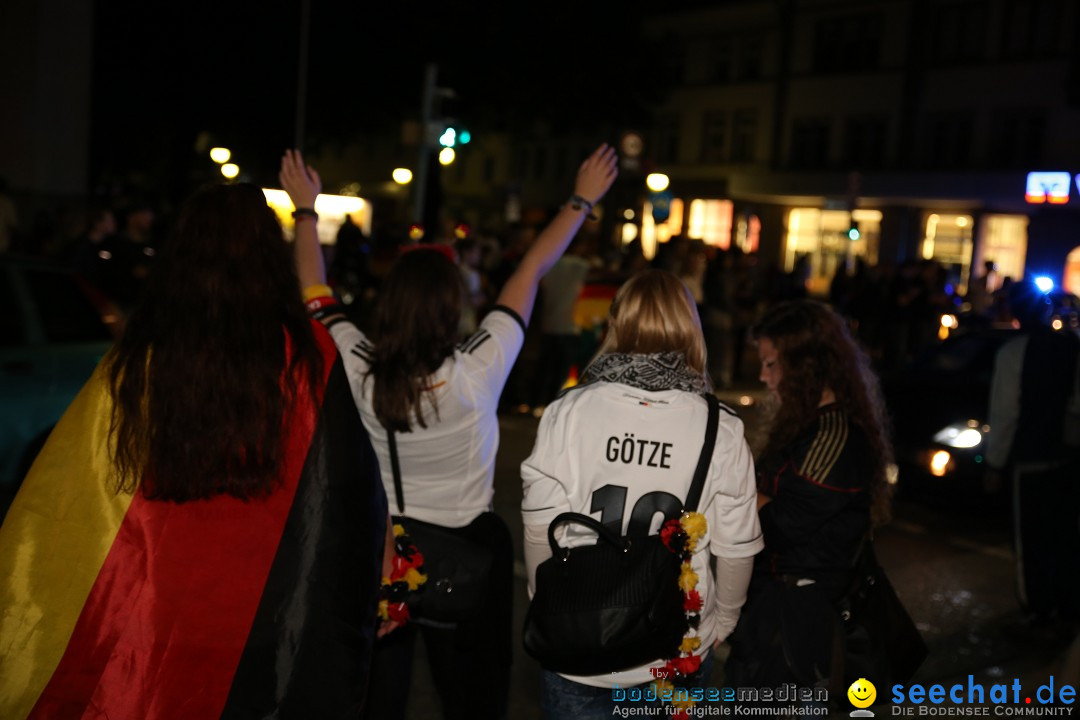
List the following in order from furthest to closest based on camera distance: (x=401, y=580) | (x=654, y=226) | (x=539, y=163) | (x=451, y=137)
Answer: (x=539, y=163)
(x=654, y=226)
(x=451, y=137)
(x=401, y=580)

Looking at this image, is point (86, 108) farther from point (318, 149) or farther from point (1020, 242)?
point (1020, 242)

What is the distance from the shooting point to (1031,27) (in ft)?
107

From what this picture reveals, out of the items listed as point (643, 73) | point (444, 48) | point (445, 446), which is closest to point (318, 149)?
point (444, 48)

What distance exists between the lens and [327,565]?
247 centimetres

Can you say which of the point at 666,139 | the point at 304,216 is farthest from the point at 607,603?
the point at 666,139

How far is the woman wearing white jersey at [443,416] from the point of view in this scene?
3367mm

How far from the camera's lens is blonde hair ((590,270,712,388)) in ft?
9.77

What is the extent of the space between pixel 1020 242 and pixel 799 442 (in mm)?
33319

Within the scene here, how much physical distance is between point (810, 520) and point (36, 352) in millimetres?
5090

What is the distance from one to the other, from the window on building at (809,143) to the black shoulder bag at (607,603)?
3781 centimetres

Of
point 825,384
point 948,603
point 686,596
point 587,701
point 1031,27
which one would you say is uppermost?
point 1031,27

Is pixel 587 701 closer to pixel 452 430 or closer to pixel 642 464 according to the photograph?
pixel 642 464

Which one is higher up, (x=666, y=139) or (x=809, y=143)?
(x=666, y=139)

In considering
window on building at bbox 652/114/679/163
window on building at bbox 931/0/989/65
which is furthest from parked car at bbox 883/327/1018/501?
window on building at bbox 652/114/679/163
